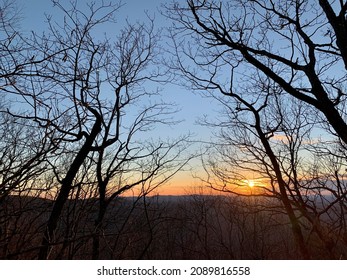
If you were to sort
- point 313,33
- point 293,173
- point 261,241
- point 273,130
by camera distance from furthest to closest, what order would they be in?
point 261,241
point 293,173
point 273,130
point 313,33

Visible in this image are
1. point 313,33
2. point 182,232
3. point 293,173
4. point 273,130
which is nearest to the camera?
point 313,33

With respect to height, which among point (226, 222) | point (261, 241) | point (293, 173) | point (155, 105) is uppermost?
point (155, 105)

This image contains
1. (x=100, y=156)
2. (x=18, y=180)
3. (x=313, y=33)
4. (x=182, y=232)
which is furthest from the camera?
(x=182, y=232)

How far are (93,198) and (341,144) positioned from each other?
7532 mm

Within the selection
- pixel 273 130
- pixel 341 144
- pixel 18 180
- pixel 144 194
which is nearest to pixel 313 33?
pixel 273 130

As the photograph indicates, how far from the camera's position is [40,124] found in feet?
15.4

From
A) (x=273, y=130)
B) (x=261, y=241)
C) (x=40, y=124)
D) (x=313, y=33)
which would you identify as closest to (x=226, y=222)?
(x=261, y=241)

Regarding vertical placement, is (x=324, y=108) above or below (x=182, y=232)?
above

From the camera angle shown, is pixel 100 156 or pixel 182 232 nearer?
pixel 100 156

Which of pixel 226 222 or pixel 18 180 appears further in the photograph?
pixel 226 222

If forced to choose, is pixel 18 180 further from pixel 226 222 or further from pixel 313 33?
pixel 226 222

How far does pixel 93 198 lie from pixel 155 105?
4.62 m

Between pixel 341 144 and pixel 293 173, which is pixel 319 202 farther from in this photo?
pixel 341 144

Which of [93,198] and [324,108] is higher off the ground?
[324,108]
